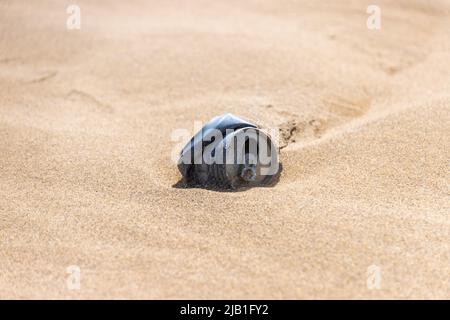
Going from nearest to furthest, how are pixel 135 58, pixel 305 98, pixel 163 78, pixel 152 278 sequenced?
pixel 152 278 < pixel 305 98 < pixel 163 78 < pixel 135 58

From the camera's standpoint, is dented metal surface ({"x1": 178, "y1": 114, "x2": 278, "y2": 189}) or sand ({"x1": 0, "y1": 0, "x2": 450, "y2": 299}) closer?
sand ({"x1": 0, "y1": 0, "x2": 450, "y2": 299})

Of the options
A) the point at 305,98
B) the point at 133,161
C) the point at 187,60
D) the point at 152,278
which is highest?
the point at 187,60

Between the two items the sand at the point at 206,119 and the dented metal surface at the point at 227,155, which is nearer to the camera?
the sand at the point at 206,119

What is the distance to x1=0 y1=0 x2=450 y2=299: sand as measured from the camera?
2.36m

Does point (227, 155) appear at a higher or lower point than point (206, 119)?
lower

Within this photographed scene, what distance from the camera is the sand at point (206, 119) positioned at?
7.73ft

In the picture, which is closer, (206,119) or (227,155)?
(227,155)

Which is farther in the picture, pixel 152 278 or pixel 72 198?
pixel 72 198

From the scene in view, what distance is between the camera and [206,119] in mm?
3686

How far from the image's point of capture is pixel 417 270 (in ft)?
7.62

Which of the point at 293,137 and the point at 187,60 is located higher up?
the point at 187,60

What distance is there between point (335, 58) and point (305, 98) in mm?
866

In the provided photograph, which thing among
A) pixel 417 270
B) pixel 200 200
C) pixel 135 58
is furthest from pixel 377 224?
pixel 135 58

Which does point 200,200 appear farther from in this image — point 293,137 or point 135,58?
point 135,58
